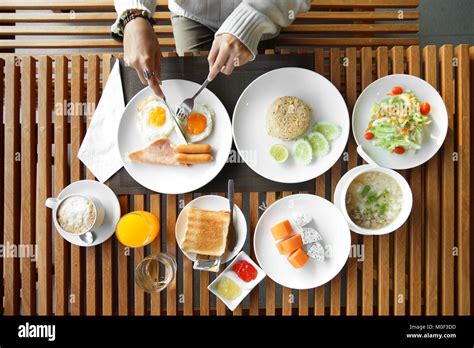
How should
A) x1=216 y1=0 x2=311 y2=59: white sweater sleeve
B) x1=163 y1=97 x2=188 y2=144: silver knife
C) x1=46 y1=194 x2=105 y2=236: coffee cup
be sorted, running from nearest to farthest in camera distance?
x1=216 y1=0 x2=311 y2=59: white sweater sleeve < x1=46 y1=194 x2=105 y2=236: coffee cup < x1=163 y1=97 x2=188 y2=144: silver knife

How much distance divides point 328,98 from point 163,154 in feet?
2.37

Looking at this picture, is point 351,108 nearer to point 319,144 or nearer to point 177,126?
point 319,144

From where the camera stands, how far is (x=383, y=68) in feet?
4.89

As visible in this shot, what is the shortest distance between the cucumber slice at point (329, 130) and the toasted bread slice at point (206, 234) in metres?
0.51

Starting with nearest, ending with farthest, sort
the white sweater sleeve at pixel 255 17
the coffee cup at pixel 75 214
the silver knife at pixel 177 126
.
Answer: the white sweater sleeve at pixel 255 17
the coffee cup at pixel 75 214
the silver knife at pixel 177 126

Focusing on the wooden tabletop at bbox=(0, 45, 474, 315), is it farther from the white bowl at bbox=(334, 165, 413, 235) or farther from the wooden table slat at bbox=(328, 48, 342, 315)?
the white bowl at bbox=(334, 165, 413, 235)

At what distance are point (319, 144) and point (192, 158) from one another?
1.72 ft

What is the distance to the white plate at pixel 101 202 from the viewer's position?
4.85 ft

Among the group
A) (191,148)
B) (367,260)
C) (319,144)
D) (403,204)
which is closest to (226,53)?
(191,148)

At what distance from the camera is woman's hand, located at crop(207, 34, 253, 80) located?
1290 mm

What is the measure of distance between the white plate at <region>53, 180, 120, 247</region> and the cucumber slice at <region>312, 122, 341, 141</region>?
0.90m

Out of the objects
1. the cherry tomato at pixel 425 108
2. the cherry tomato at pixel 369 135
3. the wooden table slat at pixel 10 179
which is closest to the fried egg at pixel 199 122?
the cherry tomato at pixel 369 135

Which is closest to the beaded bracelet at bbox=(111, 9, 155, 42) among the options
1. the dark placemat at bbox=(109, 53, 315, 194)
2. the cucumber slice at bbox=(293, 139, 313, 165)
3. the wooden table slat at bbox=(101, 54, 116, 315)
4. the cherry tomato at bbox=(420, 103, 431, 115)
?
the dark placemat at bbox=(109, 53, 315, 194)

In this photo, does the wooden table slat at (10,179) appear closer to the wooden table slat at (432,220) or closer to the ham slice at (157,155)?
the ham slice at (157,155)
